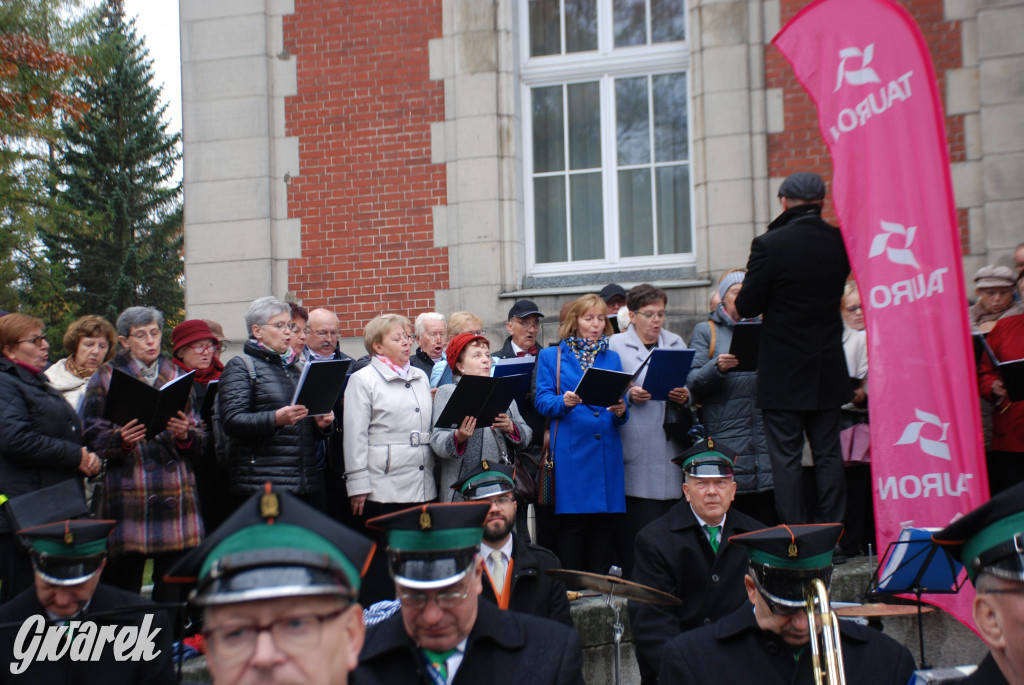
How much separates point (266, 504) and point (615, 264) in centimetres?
745

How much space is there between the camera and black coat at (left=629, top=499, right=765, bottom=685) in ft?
16.5

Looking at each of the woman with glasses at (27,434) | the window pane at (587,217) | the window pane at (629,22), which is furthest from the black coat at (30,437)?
the window pane at (629,22)

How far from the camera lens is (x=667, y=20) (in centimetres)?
947

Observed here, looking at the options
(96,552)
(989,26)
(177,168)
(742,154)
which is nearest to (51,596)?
(96,552)

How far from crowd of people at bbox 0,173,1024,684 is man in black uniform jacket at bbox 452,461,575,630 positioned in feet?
0.04

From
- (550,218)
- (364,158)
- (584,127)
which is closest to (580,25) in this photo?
(584,127)

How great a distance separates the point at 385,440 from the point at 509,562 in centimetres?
142

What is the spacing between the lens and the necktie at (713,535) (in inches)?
203

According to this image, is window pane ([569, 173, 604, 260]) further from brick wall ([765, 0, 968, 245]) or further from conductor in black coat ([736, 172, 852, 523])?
conductor in black coat ([736, 172, 852, 523])

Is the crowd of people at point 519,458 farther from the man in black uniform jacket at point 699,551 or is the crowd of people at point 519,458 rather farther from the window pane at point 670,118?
the window pane at point 670,118

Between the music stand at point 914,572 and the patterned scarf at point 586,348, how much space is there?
254cm

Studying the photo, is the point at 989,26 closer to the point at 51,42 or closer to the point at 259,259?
the point at 259,259

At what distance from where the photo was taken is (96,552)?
14.0 feet

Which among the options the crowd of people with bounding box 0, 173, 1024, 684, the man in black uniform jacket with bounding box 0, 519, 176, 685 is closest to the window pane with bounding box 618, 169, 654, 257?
the crowd of people with bounding box 0, 173, 1024, 684
